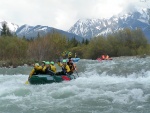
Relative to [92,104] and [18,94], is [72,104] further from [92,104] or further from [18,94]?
[18,94]

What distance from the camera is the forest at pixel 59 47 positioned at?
51.6 metres

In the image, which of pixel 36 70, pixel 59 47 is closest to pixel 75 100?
pixel 36 70

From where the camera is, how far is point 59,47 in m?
54.3

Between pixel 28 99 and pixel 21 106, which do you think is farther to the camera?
pixel 28 99

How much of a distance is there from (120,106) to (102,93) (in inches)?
90.9

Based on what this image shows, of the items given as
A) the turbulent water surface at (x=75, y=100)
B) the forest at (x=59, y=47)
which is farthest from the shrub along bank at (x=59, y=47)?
the turbulent water surface at (x=75, y=100)

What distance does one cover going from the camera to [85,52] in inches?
2960

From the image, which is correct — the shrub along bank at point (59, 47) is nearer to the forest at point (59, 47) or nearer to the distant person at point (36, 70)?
the forest at point (59, 47)

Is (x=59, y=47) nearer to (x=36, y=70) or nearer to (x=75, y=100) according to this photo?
(x=36, y=70)

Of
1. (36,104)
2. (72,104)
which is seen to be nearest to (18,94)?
(36,104)

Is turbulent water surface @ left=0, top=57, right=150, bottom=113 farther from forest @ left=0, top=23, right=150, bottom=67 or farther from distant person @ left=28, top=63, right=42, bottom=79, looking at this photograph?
forest @ left=0, top=23, right=150, bottom=67

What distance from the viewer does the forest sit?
51.6 m

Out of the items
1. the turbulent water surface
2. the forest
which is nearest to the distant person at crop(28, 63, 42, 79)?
the turbulent water surface

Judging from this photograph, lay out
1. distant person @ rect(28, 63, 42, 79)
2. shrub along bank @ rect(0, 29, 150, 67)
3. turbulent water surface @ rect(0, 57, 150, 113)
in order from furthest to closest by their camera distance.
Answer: shrub along bank @ rect(0, 29, 150, 67), distant person @ rect(28, 63, 42, 79), turbulent water surface @ rect(0, 57, 150, 113)
